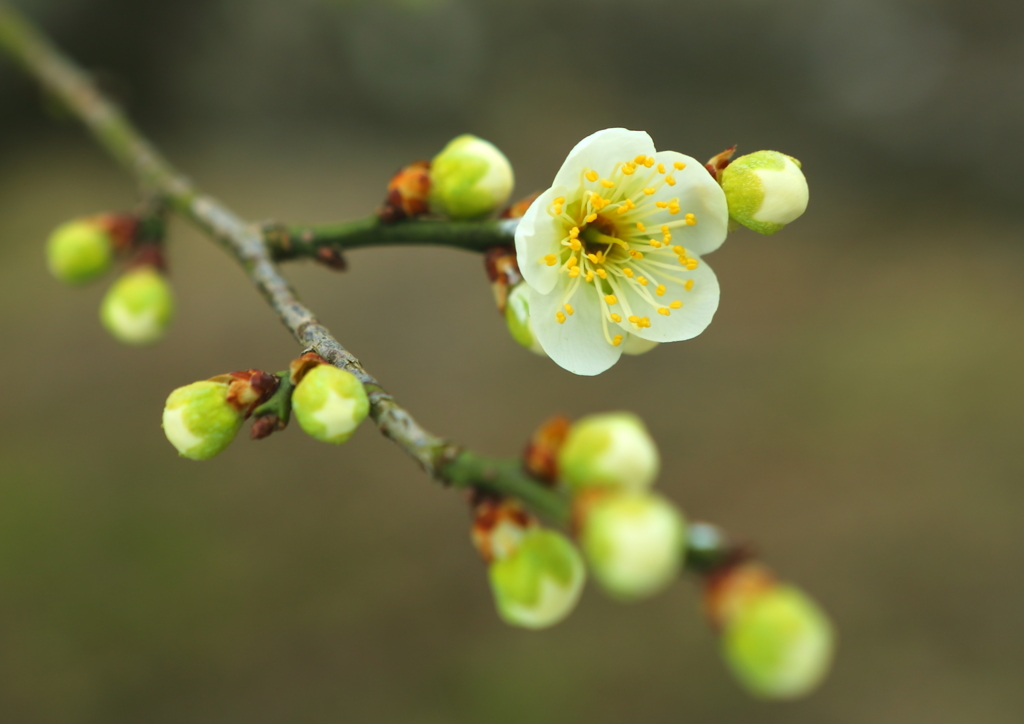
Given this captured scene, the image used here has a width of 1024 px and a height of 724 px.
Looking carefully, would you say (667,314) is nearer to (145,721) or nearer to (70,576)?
(145,721)

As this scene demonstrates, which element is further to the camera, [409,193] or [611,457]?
[409,193]

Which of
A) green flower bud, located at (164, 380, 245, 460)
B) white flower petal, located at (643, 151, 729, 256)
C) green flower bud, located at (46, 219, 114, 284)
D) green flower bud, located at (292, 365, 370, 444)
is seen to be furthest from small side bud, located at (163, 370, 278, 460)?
green flower bud, located at (46, 219, 114, 284)

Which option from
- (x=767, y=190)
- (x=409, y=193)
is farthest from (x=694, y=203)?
(x=409, y=193)

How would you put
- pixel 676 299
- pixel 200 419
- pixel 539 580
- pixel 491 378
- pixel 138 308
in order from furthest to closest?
pixel 491 378 → pixel 138 308 → pixel 676 299 → pixel 200 419 → pixel 539 580

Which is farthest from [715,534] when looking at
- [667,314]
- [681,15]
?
[681,15]

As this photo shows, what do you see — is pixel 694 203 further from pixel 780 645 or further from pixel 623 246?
pixel 780 645

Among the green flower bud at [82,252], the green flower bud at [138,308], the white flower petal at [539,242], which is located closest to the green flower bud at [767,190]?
the white flower petal at [539,242]
